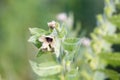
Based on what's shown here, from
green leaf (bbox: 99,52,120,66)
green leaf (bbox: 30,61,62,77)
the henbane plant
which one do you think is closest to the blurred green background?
the henbane plant

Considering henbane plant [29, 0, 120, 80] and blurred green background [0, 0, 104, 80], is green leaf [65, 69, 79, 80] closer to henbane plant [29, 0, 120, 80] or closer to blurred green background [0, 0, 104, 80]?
henbane plant [29, 0, 120, 80]

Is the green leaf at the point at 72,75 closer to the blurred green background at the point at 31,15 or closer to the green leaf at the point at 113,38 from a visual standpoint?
the green leaf at the point at 113,38

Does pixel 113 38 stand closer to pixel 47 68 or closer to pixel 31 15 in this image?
pixel 47 68

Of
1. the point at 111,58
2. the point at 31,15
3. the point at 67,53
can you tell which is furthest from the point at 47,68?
the point at 31,15

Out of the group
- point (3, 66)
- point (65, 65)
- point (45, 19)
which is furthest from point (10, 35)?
point (65, 65)

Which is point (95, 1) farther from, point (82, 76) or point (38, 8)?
point (82, 76)

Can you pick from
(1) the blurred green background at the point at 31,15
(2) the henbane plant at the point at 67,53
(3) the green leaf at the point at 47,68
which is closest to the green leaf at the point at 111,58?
(2) the henbane plant at the point at 67,53

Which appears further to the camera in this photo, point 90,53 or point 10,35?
point 10,35
